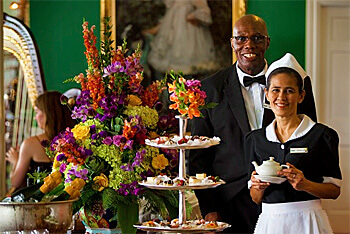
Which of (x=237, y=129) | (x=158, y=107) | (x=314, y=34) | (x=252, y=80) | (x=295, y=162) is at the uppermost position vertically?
(x=314, y=34)

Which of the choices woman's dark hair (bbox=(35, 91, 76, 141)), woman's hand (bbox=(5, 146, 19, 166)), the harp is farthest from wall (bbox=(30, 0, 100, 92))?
woman's dark hair (bbox=(35, 91, 76, 141))

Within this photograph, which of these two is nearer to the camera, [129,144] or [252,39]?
[129,144]

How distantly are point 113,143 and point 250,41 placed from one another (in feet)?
3.19

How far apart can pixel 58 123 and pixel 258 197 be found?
258 cm

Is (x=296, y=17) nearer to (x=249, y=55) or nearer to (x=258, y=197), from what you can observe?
(x=249, y=55)

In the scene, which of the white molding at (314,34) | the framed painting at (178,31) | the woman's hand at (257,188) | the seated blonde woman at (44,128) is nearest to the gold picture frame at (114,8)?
the framed painting at (178,31)

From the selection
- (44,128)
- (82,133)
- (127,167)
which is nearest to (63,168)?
(82,133)

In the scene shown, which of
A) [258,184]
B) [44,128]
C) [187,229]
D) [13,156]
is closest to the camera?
[187,229]

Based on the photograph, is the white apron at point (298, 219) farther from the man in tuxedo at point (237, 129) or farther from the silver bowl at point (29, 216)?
the silver bowl at point (29, 216)

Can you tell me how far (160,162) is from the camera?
109 inches

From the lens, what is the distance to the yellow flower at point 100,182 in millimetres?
2705

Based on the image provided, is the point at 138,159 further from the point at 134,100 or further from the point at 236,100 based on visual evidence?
the point at 236,100

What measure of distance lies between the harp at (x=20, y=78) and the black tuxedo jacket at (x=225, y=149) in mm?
2725

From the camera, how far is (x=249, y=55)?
3.41m
